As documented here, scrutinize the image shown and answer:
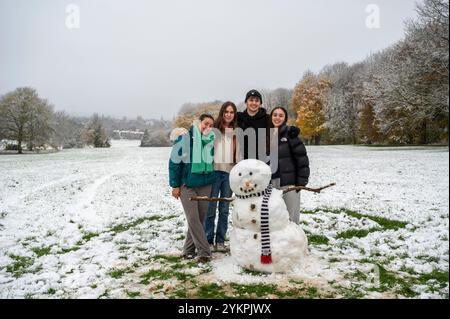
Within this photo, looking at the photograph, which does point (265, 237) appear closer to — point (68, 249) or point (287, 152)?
point (287, 152)

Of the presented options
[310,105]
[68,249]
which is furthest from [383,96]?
[68,249]

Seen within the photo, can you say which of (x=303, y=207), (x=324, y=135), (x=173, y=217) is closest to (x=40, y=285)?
(x=173, y=217)

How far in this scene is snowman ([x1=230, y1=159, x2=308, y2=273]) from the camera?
530 centimetres

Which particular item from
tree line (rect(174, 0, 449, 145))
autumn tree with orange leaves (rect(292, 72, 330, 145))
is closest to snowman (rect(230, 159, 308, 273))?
tree line (rect(174, 0, 449, 145))

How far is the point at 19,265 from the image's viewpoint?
6.25 meters

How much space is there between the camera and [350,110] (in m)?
41.3

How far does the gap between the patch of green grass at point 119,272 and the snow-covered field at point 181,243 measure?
0.06 feet

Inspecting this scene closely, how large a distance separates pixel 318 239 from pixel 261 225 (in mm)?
2359

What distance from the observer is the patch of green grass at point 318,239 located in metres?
6.96

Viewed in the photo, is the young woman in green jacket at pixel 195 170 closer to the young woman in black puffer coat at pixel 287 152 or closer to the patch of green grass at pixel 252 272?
the patch of green grass at pixel 252 272

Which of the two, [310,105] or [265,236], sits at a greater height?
[310,105]

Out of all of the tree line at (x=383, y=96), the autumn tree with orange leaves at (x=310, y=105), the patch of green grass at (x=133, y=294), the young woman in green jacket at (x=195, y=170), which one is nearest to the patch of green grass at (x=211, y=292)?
the patch of green grass at (x=133, y=294)

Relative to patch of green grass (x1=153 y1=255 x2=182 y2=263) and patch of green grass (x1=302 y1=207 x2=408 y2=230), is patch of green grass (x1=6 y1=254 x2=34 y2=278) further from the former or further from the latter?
patch of green grass (x1=302 y1=207 x2=408 y2=230)
